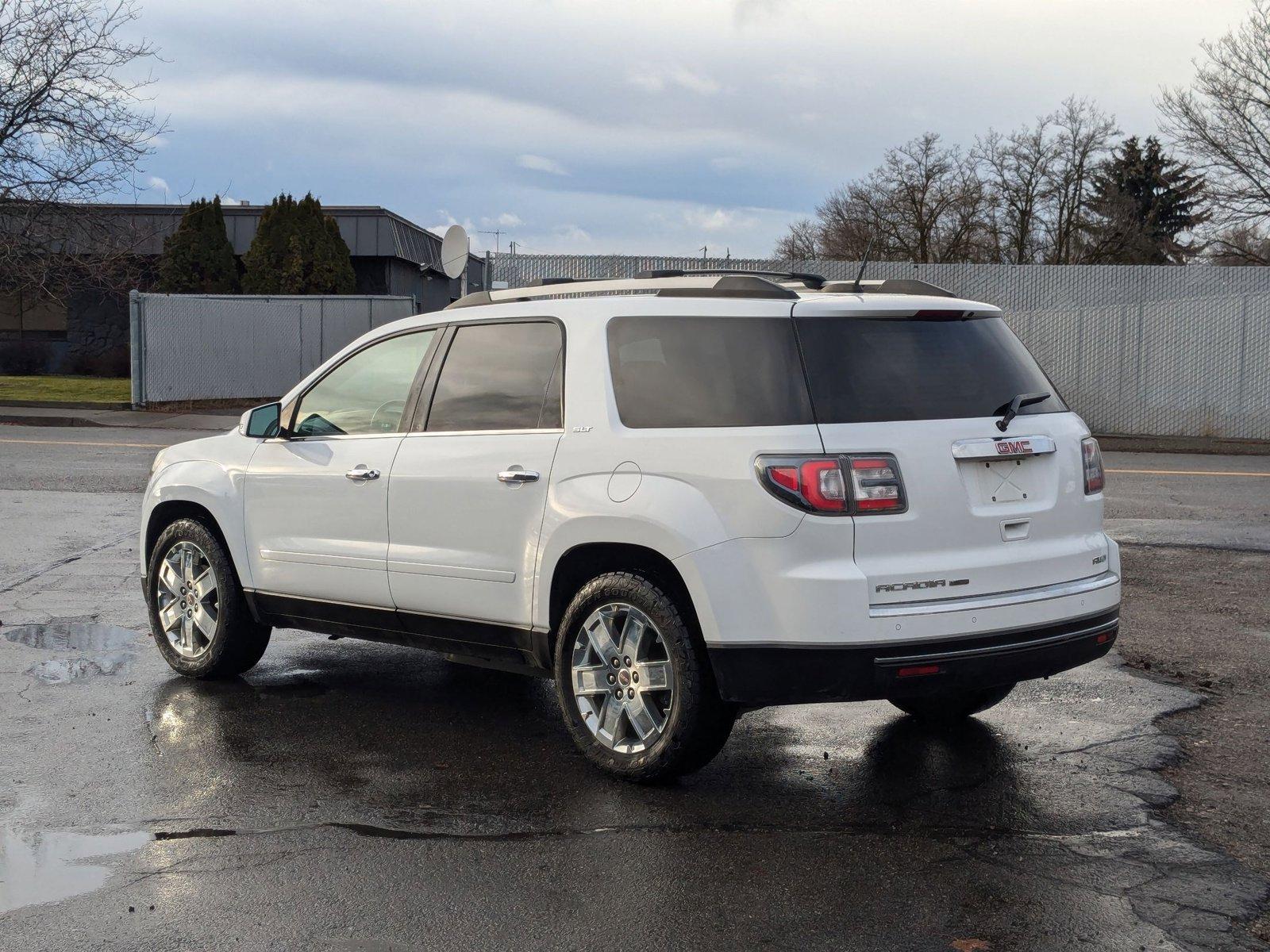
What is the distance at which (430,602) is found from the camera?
566 cm

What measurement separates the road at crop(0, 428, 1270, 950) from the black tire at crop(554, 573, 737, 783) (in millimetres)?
114

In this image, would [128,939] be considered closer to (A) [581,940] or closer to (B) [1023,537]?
(A) [581,940]

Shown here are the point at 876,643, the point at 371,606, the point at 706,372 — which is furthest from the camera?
the point at 371,606

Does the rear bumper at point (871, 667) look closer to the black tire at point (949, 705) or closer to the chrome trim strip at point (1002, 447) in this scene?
the chrome trim strip at point (1002, 447)

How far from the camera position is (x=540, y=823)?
4.60 metres

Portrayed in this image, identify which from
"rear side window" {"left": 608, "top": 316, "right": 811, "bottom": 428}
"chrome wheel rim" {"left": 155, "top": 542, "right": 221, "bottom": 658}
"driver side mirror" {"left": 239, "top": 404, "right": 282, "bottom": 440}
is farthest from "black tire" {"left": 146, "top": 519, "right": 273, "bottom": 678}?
"rear side window" {"left": 608, "top": 316, "right": 811, "bottom": 428}

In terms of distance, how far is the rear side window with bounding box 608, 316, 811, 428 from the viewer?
15.5 feet

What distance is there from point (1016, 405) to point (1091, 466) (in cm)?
52

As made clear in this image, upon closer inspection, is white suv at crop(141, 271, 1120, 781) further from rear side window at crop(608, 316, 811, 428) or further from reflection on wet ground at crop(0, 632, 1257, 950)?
reflection on wet ground at crop(0, 632, 1257, 950)

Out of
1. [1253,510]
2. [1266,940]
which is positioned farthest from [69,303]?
[1266,940]

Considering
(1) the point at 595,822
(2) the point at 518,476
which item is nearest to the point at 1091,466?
(2) the point at 518,476

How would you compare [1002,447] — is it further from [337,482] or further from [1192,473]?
[1192,473]

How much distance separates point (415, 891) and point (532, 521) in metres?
1.66

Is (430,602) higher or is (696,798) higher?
(430,602)
